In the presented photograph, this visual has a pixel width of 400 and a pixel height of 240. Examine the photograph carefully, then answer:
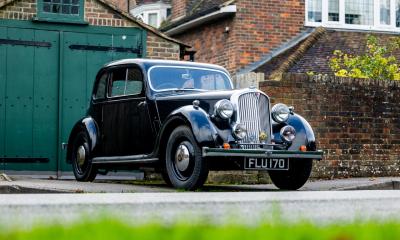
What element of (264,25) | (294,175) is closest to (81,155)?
(294,175)

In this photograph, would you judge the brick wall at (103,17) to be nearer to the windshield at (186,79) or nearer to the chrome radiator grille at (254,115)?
the windshield at (186,79)

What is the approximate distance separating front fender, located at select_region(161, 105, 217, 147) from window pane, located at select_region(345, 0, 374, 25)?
44.7 feet

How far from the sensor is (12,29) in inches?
552

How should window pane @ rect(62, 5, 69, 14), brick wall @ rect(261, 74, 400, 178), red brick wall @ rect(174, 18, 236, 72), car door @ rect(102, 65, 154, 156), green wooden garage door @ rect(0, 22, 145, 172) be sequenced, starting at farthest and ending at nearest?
red brick wall @ rect(174, 18, 236, 72)
window pane @ rect(62, 5, 69, 14)
green wooden garage door @ rect(0, 22, 145, 172)
brick wall @ rect(261, 74, 400, 178)
car door @ rect(102, 65, 154, 156)

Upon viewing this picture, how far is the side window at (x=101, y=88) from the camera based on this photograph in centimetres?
1216

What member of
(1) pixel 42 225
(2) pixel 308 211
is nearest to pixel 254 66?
(2) pixel 308 211

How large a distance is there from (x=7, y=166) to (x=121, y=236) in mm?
11776

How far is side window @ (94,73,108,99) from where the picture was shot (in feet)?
39.9

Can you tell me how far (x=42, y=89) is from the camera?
14.1 meters

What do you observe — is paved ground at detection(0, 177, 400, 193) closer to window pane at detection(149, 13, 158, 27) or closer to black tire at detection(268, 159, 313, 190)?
black tire at detection(268, 159, 313, 190)

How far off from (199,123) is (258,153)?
78 centimetres

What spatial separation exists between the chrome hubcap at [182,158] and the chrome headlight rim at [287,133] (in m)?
1.32

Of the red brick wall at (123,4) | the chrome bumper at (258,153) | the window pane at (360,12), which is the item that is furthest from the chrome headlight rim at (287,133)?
the red brick wall at (123,4)

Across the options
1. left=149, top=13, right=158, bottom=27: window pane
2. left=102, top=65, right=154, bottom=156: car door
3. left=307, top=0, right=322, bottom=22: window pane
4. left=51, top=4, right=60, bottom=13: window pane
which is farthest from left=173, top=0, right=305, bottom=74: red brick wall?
left=102, top=65, right=154, bottom=156: car door
